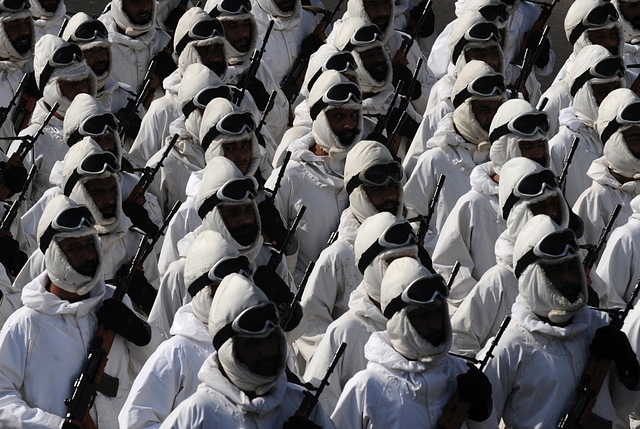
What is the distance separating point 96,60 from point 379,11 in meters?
2.47

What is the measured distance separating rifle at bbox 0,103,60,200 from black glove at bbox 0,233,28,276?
989 mm

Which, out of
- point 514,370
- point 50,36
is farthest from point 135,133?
point 514,370

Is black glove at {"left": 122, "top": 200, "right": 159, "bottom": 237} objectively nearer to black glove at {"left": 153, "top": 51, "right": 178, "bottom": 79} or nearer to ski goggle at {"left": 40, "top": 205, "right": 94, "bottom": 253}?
ski goggle at {"left": 40, "top": 205, "right": 94, "bottom": 253}

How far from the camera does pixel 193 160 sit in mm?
13438

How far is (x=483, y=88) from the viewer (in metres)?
13.0

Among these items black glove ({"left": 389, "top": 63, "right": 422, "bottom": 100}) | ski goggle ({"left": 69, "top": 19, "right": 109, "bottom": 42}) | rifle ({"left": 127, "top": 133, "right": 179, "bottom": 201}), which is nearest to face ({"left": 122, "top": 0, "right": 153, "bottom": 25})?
ski goggle ({"left": 69, "top": 19, "right": 109, "bottom": 42})

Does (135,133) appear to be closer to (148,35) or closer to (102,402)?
(148,35)

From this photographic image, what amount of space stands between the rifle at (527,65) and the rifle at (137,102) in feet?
10.3

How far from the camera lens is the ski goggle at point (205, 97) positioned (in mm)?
13398

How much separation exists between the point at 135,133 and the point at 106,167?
9.08 feet

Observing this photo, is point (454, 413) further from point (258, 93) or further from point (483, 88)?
point (258, 93)

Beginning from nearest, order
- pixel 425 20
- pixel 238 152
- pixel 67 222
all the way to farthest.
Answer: pixel 67 222
pixel 238 152
pixel 425 20

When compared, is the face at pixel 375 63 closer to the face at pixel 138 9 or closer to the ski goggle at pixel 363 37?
the ski goggle at pixel 363 37

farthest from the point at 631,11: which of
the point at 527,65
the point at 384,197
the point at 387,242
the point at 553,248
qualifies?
the point at 553,248
